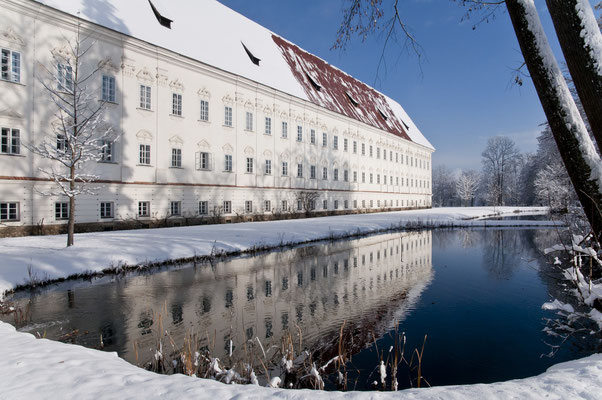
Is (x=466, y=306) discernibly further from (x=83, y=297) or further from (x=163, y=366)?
(x=83, y=297)

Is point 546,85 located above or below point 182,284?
above

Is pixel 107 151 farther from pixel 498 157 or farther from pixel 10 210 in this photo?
pixel 498 157

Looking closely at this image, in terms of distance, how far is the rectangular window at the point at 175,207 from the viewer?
21.7 m

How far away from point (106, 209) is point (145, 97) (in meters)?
6.86

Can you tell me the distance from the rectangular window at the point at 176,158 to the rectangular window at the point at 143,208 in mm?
2855

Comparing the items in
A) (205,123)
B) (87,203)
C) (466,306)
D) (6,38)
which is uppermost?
(6,38)

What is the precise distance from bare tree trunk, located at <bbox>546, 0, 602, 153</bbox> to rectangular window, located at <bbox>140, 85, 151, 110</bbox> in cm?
2088

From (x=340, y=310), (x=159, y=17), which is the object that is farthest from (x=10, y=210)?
(x=340, y=310)

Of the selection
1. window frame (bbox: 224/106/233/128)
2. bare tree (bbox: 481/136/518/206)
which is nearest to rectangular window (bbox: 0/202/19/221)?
window frame (bbox: 224/106/233/128)

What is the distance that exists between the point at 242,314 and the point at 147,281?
4218 millimetres

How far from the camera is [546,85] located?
12.9 ft

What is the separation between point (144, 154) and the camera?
20.7 m

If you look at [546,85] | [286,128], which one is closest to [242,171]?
[286,128]

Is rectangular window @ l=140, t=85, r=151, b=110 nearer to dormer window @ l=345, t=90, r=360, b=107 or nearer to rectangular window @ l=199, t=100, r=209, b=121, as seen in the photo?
rectangular window @ l=199, t=100, r=209, b=121
